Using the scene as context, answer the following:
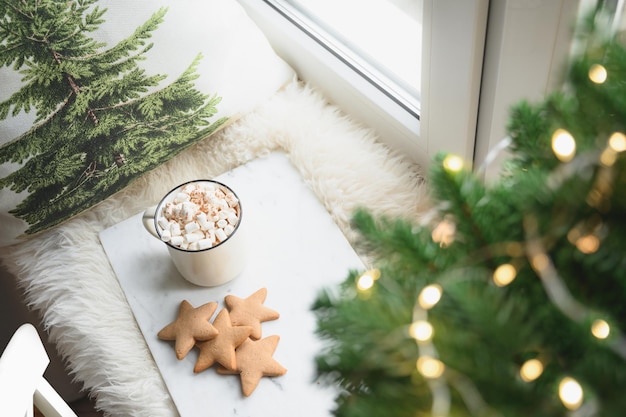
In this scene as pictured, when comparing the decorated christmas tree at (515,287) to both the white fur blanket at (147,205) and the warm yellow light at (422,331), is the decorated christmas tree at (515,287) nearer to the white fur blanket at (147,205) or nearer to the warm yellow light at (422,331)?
the warm yellow light at (422,331)

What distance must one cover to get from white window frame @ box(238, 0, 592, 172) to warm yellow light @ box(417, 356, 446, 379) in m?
0.20

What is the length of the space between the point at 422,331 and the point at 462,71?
1.43 ft

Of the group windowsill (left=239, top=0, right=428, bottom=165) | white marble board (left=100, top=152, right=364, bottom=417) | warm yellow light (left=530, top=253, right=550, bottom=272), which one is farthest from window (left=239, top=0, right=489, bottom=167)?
warm yellow light (left=530, top=253, right=550, bottom=272)

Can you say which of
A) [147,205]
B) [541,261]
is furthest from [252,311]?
[541,261]

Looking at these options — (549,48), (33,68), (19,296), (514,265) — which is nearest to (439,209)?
(514,265)

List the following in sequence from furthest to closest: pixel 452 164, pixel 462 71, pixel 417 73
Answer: pixel 417 73 < pixel 462 71 < pixel 452 164

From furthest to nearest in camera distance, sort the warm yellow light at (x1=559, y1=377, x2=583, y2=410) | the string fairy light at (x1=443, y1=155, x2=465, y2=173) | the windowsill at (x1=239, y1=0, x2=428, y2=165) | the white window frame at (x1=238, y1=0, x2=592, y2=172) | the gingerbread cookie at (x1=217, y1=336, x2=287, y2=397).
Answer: the windowsill at (x1=239, y1=0, x2=428, y2=165)
the gingerbread cookie at (x1=217, y1=336, x2=287, y2=397)
the white window frame at (x1=238, y1=0, x2=592, y2=172)
the string fairy light at (x1=443, y1=155, x2=465, y2=173)
the warm yellow light at (x1=559, y1=377, x2=583, y2=410)

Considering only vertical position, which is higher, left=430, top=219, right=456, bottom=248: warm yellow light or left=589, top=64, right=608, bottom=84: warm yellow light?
left=589, top=64, right=608, bottom=84: warm yellow light

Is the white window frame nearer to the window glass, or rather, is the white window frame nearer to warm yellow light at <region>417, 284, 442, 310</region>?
the window glass

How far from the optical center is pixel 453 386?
32 cm

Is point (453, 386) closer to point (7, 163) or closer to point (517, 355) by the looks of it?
point (517, 355)

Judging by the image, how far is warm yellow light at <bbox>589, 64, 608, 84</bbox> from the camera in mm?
362

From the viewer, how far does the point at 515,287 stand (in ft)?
1.17

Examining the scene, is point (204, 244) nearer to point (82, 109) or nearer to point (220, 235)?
point (220, 235)
